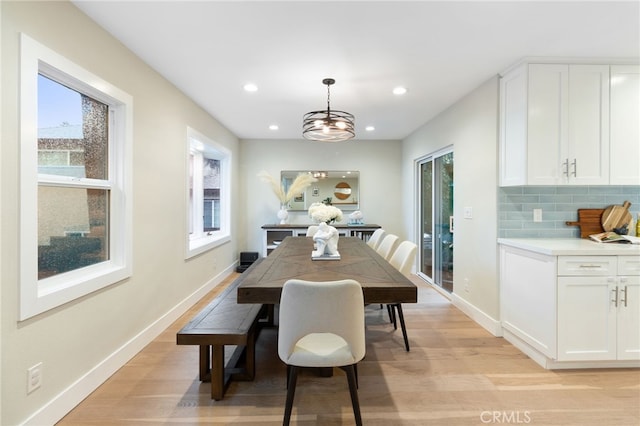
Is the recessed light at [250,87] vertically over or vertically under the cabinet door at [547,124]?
over

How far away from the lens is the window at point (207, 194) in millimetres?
4273

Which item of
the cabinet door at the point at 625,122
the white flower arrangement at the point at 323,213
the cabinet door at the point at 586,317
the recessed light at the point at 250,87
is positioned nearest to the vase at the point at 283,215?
the recessed light at the point at 250,87

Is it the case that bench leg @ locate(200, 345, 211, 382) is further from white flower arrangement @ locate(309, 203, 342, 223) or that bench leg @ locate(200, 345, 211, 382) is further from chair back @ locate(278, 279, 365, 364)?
white flower arrangement @ locate(309, 203, 342, 223)

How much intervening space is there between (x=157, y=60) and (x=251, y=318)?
7.38 ft

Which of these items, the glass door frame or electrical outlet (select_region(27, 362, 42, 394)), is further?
the glass door frame

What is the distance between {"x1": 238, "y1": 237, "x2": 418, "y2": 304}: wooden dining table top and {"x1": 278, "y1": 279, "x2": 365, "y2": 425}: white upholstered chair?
0.16 meters

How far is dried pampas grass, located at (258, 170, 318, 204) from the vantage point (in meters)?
5.61

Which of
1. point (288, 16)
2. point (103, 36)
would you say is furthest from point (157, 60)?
point (288, 16)

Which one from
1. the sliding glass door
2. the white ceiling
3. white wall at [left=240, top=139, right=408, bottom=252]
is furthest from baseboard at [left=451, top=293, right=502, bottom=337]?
the white ceiling

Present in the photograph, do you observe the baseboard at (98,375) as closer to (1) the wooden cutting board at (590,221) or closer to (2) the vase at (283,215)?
(2) the vase at (283,215)

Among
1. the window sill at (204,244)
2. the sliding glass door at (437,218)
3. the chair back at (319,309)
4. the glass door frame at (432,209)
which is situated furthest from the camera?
the glass door frame at (432,209)

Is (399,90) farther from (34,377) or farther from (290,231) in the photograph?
(34,377)

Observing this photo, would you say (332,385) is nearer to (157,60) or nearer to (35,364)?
(35,364)

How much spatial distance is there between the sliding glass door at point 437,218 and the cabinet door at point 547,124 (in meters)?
1.42
